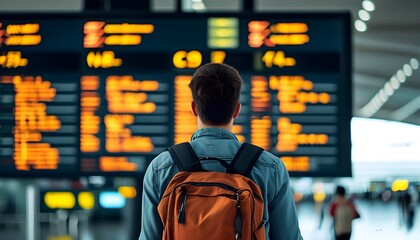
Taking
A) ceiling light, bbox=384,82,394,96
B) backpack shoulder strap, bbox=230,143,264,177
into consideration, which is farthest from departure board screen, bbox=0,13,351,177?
ceiling light, bbox=384,82,394,96

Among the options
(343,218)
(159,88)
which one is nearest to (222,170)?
(159,88)

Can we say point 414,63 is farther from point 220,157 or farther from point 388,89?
point 220,157

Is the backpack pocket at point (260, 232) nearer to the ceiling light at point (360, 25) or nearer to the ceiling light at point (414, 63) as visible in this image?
the ceiling light at point (360, 25)

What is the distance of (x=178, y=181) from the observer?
2395mm

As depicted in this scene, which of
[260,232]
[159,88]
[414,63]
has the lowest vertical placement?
[260,232]

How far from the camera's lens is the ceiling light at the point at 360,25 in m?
24.0

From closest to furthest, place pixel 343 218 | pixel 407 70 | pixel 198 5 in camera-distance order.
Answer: pixel 343 218 < pixel 198 5 < pixel 407 70

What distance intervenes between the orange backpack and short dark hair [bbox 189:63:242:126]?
153 mm

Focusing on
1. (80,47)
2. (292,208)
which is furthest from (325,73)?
(292,208)

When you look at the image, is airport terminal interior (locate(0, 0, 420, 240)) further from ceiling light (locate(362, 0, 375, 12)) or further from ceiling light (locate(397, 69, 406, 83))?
ceiling light (locate(397, 69, 406, 83))

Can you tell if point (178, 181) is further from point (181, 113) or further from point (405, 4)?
point (405, 4)

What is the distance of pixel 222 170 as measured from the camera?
248cm

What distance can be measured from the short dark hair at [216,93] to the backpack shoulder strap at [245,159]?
0.41 feet

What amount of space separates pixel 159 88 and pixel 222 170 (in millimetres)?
4037
